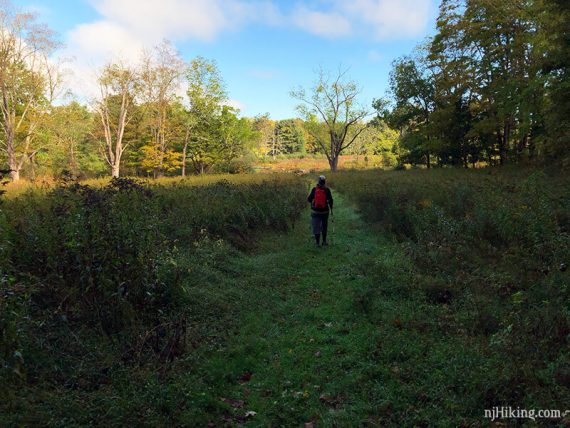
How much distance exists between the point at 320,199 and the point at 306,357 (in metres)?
6.34

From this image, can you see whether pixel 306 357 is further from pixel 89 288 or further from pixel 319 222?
pixel 319 222

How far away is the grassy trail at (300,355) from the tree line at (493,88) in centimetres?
1338

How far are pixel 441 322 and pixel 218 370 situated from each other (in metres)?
3.18

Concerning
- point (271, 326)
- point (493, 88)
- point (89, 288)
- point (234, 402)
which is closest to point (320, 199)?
point (271, 326)

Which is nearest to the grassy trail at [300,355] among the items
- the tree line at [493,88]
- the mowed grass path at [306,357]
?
the mowed grass path at [306,357]

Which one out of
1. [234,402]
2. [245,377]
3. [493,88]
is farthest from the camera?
[493,88]

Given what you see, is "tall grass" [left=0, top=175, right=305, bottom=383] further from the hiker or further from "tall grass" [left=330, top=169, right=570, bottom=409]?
the hiker

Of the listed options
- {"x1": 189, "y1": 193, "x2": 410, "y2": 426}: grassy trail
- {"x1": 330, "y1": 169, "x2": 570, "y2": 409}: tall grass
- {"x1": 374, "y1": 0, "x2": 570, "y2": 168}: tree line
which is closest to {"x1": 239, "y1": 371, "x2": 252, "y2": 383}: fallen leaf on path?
{"x1": 189, "y1": 193, "x2": 410, "y2": 426}: grassy trail

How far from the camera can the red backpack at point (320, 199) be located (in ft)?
33.5

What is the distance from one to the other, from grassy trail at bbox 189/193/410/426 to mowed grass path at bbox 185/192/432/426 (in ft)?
0.03

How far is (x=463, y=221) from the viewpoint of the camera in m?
8.19

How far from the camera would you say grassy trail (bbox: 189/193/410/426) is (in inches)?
136

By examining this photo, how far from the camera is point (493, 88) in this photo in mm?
24062

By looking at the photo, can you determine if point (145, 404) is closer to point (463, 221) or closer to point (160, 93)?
point (463, 221)
